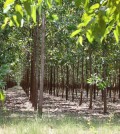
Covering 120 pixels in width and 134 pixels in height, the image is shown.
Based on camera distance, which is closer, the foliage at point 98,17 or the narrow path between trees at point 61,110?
the foliage at point 98,17

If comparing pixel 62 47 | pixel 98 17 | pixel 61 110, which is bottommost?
pixel 61 110

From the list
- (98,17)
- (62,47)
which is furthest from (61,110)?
(98,17)

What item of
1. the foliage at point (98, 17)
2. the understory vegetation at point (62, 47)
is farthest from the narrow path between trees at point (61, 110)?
the foliage at point (98, 17)

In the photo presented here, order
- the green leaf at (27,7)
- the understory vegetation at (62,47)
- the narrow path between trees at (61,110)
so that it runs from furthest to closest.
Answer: the narrow path between trees at (61,110), the understory vegetation at (62,47), the green leaf at (27,7)

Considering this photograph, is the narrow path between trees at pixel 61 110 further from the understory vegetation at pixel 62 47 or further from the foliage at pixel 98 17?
the foliage at pixel 98 17

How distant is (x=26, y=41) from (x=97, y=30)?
18794 mm

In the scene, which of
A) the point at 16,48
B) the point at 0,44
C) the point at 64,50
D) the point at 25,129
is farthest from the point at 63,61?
the point at 25,129

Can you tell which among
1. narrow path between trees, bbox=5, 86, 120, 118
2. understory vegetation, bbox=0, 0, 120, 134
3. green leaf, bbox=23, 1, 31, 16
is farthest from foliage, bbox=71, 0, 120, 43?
narrow path between trees, bbox=5, 86, 120, 118

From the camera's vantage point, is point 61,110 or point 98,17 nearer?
point 98,17

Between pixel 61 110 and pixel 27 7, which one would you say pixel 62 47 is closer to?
pixel 61 110

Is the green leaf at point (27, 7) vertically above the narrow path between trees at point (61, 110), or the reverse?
the green leaf at point (27, 7)

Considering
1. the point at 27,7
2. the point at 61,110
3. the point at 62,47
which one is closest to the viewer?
the point at 27,7

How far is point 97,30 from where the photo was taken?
153 cm

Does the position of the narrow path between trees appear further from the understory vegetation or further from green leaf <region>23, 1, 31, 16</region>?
green leaf <region>23, 1, 31, 16</region>
